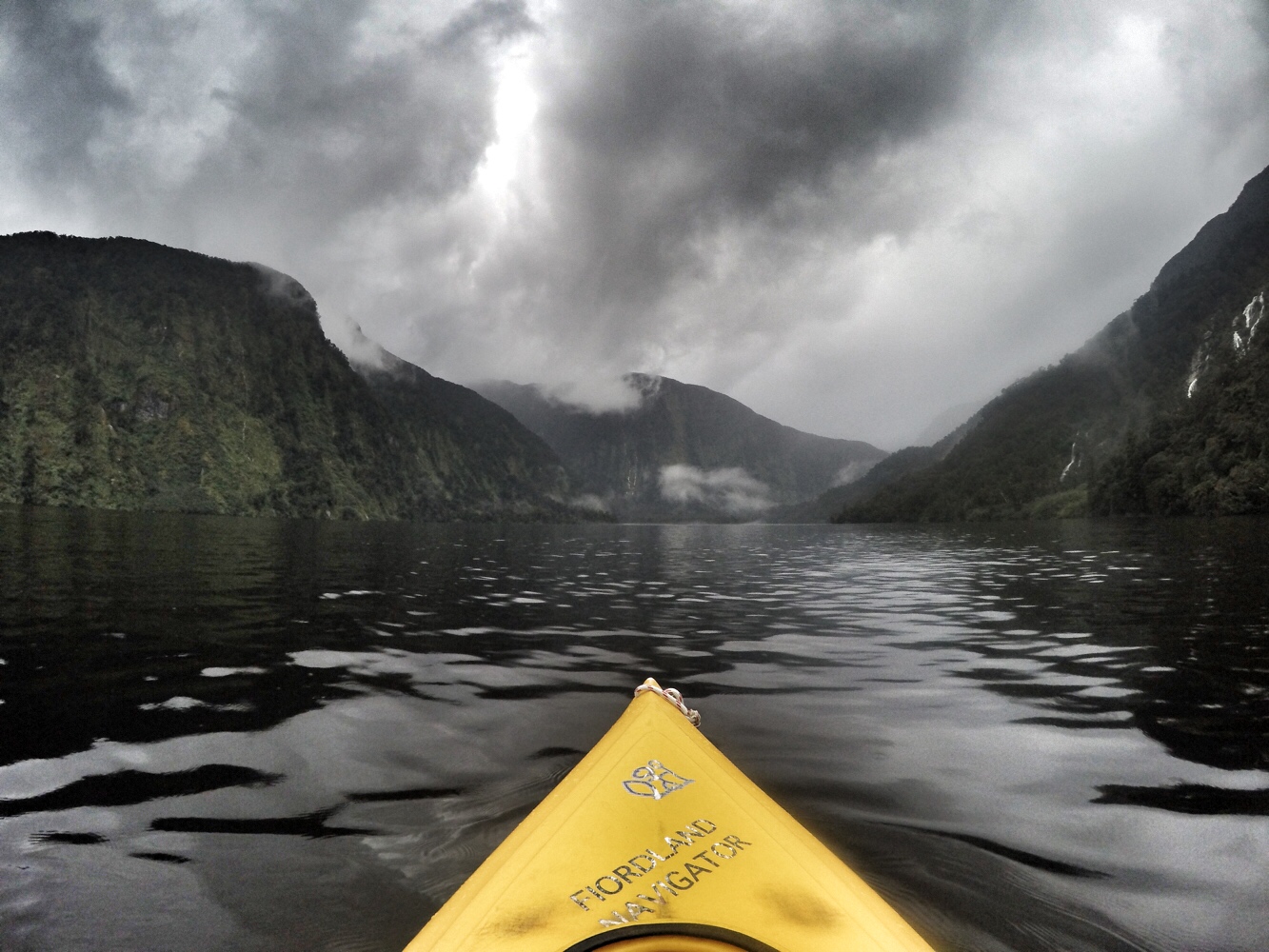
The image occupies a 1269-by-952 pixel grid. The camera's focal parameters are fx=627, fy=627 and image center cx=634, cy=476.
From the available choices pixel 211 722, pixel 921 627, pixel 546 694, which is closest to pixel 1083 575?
pixel 921 627

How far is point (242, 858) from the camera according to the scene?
4.57 meters

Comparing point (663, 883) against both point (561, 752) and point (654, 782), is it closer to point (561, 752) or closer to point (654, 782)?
point (654, 782)

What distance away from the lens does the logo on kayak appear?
14.1 feet

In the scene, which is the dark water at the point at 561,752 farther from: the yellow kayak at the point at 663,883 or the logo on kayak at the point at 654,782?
the logo on kayak at the point at 654,782

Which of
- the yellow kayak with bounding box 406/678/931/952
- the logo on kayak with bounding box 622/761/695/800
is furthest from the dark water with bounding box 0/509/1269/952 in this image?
the logo on kayak with bounding box 622/761/695/800

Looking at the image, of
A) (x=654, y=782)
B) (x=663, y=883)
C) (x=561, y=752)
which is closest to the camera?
(x=663, y=883)

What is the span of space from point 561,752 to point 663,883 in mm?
3854

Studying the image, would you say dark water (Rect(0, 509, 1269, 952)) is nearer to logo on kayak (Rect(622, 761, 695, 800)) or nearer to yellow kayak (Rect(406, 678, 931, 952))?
yellow kayak (Rect(406, 678, 931, 952))

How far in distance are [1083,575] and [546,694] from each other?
79.8 ft

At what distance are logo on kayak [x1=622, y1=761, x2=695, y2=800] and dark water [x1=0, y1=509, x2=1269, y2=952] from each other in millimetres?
1376

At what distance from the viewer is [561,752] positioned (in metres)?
6.90

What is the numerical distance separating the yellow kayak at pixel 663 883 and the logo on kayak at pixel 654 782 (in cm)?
1

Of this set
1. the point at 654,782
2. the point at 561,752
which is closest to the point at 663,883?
the point at 654,782

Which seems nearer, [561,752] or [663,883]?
[663,883]
